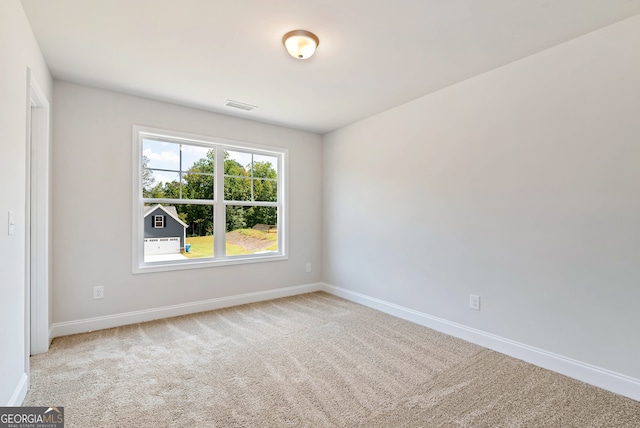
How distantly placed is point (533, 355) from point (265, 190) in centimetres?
352

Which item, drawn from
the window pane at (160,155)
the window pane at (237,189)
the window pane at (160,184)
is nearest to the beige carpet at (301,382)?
the window pane at (160,184)

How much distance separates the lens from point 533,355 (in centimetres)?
244

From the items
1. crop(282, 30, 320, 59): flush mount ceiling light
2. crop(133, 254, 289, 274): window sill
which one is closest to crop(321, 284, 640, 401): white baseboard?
crop(133, 254, 289, 274): window sill

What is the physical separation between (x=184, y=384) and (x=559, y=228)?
302 centimetres

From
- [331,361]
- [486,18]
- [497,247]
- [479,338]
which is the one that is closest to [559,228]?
[497,247]

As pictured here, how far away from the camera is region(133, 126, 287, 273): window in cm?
347

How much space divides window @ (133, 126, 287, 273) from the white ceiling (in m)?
0.71

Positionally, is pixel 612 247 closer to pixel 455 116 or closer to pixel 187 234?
pixel 455 116

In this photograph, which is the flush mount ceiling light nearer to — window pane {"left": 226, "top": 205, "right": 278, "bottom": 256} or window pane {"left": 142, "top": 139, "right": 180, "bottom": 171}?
window pane {"left": 142, "top": 139, "right": 180, "bottom": 171}

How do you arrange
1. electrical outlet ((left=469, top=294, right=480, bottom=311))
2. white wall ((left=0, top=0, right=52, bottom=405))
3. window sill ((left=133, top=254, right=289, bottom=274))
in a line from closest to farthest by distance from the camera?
1. white wall ((left=0, top=0, right=52, bottom=405))
2. electrical outlet ((left=469, top=294, right=480, bottom=311))
3. window sill ((left=133, top=254, right=289, bottom=274))

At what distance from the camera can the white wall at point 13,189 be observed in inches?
63.6

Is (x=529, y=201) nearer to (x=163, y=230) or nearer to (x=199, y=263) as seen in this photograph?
(x=199, y=263)

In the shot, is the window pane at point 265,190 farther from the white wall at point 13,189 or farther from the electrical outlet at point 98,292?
the white wall at point 13,189

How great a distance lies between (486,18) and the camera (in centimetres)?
203
